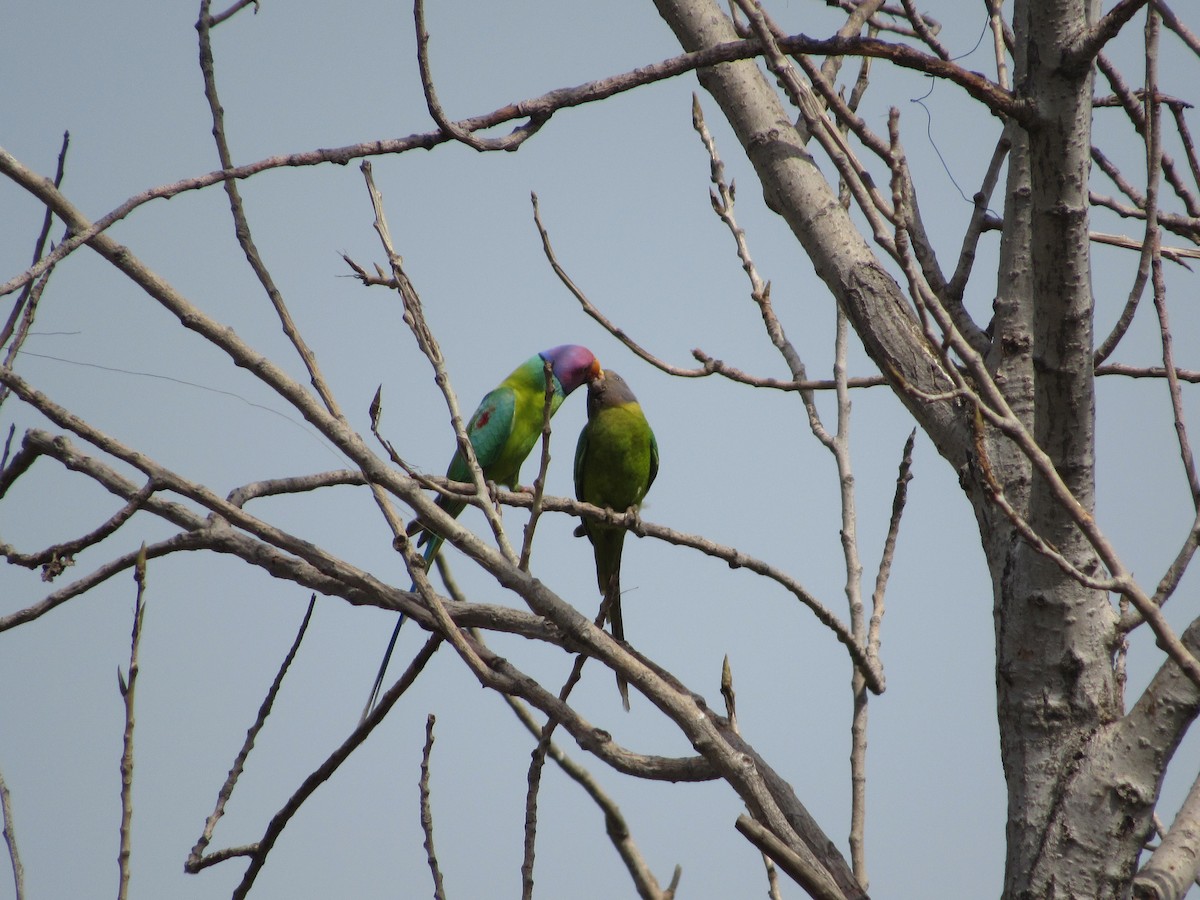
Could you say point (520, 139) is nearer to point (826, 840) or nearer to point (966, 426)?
point (966, 426)

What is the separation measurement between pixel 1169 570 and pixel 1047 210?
24.2 inches

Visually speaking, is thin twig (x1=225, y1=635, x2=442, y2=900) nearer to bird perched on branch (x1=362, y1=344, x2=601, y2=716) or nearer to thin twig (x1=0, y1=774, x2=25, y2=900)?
thin twig (x1=0, y1=774, x2=25, y2=900)

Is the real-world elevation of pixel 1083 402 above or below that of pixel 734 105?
below

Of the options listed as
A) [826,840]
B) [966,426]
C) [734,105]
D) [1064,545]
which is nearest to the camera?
[1064,545]

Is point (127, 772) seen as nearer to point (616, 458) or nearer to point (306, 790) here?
point (306, 790)

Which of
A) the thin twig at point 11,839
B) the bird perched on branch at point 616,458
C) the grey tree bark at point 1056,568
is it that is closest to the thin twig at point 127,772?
the thin twig at point 11,839

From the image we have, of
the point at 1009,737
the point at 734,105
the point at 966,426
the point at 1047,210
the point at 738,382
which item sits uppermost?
the point at 734,105

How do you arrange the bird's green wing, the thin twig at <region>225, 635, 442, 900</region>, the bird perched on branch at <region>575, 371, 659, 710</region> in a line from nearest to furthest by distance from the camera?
the thin twig at <region>225, 635, 442, 900</region> → the bird perched on branch at <region>575, 371, 659, 710</region> → the bird's green wing

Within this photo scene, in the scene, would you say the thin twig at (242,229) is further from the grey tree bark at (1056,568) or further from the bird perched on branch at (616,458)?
the bird perched on branch at (616,458)

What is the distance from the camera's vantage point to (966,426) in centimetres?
215

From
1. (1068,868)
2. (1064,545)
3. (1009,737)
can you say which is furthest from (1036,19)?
(1068,868)

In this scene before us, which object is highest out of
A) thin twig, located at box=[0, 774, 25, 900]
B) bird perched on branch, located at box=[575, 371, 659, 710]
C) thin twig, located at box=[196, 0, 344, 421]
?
bird perched on branch, located at box=[575, 371, 659, 710]

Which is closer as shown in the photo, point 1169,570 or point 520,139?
point 1169,570

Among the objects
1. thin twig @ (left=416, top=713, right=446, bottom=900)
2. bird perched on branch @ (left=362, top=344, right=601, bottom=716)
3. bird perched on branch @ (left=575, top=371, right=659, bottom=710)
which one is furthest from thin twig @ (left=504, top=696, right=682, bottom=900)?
bird perched on branch @ (left=362, top=344, right=601, bottom=716)
